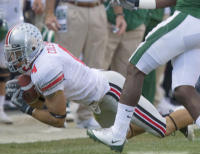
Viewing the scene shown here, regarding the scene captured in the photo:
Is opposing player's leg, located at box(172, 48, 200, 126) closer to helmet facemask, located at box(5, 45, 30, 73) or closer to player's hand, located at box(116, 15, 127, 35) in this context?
helmet facemask, located at box(5, 45, 30, 73)

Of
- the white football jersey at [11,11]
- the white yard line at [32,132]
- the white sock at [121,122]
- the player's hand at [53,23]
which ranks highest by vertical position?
the white sock at [121,122]

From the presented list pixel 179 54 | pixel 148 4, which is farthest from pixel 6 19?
pixel 179 54

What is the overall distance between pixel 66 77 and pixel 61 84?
5.5 inches

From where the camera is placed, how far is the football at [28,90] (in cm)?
552

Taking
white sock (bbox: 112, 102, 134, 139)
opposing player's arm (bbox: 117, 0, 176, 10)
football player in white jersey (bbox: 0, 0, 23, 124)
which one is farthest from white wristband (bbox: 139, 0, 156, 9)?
football player in white jersey (bbox: 0, 0, 23, 124)

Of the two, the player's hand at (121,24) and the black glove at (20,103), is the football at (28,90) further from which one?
the player's hand at (121,24)

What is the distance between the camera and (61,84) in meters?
5.21

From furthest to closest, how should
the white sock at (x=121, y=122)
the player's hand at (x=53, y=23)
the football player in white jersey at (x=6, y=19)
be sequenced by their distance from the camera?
the football player in white jersey at (x=6, y=19), the player's hand at (x=53, y=23), the white sock at (x=121, y=122)

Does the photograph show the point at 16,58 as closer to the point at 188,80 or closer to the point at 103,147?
the point at 103,147

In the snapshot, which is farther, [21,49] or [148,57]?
[21,49]

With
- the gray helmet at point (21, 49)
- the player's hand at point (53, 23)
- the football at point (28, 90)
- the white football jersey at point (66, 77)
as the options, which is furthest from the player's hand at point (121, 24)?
the gray helmet at point (21, 49)

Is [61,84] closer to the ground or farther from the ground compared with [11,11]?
farther from the ground

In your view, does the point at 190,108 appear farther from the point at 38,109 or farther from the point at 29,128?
the point at 29,128

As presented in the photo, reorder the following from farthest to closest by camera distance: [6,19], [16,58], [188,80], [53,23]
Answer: [6,19] < [53,23] < [16,58] < [188,80]
